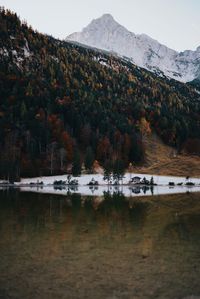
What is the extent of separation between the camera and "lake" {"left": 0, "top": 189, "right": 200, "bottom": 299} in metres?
24.3

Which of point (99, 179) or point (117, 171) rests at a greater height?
point (117, 171)

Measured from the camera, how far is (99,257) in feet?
108

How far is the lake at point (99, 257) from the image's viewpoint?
79.6 ft

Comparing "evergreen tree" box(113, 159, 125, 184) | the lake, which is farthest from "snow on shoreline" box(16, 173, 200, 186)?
the lake

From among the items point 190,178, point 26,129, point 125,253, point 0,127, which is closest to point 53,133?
point 26,129

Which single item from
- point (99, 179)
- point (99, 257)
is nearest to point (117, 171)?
point (99, 179)

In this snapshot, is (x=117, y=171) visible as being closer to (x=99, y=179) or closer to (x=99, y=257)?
(x=99, y=179)

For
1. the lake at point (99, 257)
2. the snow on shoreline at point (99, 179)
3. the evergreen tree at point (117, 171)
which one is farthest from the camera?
the snow on shoreline at point (99, 179)

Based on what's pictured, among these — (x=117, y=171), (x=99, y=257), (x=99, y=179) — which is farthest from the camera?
(x=99, y=179)

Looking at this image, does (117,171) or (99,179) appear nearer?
(117,171)

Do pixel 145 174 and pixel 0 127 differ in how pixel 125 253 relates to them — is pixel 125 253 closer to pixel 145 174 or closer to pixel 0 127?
pixel 145 174

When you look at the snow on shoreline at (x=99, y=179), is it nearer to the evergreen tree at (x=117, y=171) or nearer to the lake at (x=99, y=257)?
the evergreen tree at (x=117, y=171)

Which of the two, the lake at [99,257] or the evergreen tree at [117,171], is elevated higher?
the evergreen tree at [117,171]

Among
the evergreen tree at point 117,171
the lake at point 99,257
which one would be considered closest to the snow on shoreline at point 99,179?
the evergreen tree at point 117,171
